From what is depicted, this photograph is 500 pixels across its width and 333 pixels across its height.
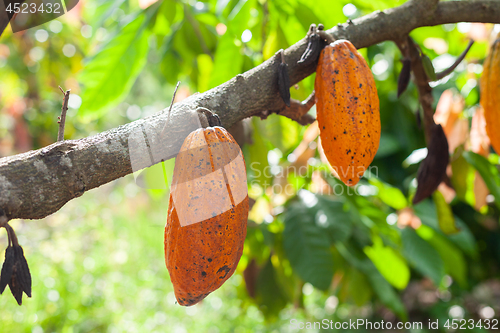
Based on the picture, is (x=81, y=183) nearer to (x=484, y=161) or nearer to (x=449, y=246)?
(x=484, y=161)

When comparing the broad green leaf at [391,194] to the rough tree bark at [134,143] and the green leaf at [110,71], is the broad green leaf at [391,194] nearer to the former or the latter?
the rough tree bark at [134,143]

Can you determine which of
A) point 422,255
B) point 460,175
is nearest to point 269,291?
point 422,255

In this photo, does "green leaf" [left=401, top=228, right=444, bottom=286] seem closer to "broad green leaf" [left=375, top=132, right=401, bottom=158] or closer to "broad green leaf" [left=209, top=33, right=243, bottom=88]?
"broad green leaf" [left=375, top=132, right=401, bottom=158]

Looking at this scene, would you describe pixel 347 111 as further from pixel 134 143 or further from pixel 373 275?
pixel 373 275

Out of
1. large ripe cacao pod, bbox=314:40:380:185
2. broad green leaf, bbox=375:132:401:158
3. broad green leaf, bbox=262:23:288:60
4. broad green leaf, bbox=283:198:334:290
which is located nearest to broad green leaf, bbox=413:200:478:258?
broad green leaf, bbox=375:132:401:158

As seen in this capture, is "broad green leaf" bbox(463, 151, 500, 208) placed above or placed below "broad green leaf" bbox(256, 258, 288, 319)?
above

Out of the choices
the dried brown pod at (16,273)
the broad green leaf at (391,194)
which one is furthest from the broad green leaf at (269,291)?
the dried brown pod at (16,273)

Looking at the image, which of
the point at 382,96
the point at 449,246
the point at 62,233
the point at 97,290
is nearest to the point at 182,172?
the point at 449,246
